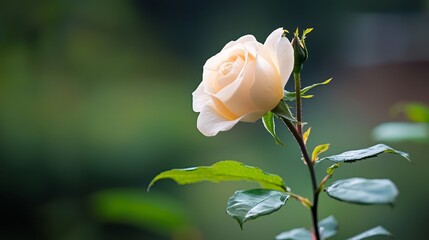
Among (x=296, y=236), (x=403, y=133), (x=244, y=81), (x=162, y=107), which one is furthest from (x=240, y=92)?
(x=162, y=107)

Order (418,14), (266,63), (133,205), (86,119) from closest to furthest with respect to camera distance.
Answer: (266,63) → (133,205) → (418,14) → (86,119)

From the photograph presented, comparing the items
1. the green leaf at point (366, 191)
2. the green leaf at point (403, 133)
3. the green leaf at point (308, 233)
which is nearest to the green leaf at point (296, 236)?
the green leaf at point (308, 233)

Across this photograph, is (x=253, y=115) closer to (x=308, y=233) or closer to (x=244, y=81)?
(x=244, y=81)

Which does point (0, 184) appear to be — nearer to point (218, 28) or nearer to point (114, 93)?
point (114, 93)

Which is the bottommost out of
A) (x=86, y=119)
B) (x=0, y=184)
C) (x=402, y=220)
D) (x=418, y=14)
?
(x=402, y=220)

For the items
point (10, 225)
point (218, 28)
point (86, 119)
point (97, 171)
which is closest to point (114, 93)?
point (86, 119)

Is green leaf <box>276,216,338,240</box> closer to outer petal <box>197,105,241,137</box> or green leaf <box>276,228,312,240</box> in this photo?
green leaf <box>276,228,312,240</box>

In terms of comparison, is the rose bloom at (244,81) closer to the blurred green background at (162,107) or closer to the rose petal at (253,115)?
the rose petal at (253,115)

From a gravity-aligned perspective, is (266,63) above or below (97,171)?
above

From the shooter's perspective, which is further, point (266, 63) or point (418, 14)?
point (418, 14)
